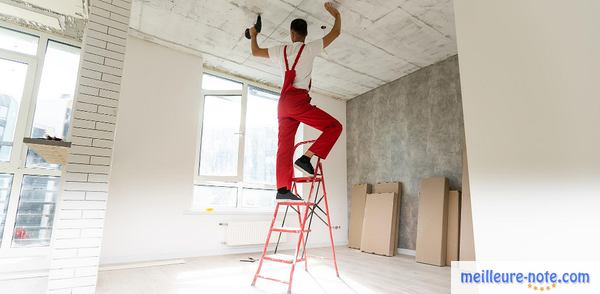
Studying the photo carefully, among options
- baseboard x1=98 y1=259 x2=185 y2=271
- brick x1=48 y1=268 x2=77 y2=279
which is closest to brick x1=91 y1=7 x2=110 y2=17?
brick x1=48 y1=268 x2=77 y2=279

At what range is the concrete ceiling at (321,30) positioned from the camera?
3.38 m

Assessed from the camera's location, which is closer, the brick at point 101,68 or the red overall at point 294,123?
the brick at point 101,68

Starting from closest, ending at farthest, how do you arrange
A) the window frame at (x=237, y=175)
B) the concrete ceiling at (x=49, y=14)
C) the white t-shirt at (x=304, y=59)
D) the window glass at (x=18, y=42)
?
the white t-shirt at (x=304, y=59) < the concrete ceiling at (x=49, y=14) < the window glass at (x=18, y=42) < the window frame at (x=237, y=175)

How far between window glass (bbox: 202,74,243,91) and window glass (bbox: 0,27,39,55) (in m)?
2.11

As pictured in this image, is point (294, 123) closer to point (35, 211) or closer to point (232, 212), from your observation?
point (232, 212)

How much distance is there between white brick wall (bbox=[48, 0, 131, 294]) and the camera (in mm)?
1955

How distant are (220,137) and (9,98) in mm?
2533

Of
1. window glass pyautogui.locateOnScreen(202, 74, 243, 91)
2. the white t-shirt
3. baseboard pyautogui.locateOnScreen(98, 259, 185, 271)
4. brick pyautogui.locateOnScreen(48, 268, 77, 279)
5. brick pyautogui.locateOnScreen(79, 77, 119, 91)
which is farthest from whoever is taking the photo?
window glass pyautogui.locateOnScreen(202, 74, 243, 91)

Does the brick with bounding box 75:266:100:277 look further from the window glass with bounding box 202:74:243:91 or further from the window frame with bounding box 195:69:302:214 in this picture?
the window glass with bounding box 202:74:243:91

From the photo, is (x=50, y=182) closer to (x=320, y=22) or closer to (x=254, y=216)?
(x=254, y=216)

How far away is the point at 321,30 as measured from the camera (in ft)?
12.4

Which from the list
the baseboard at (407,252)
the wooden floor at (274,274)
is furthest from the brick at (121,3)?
the baseboard at (407,252)

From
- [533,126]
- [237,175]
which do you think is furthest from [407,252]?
[533,126]

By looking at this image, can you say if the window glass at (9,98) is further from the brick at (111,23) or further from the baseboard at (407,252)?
the baseboard at (407,252)
